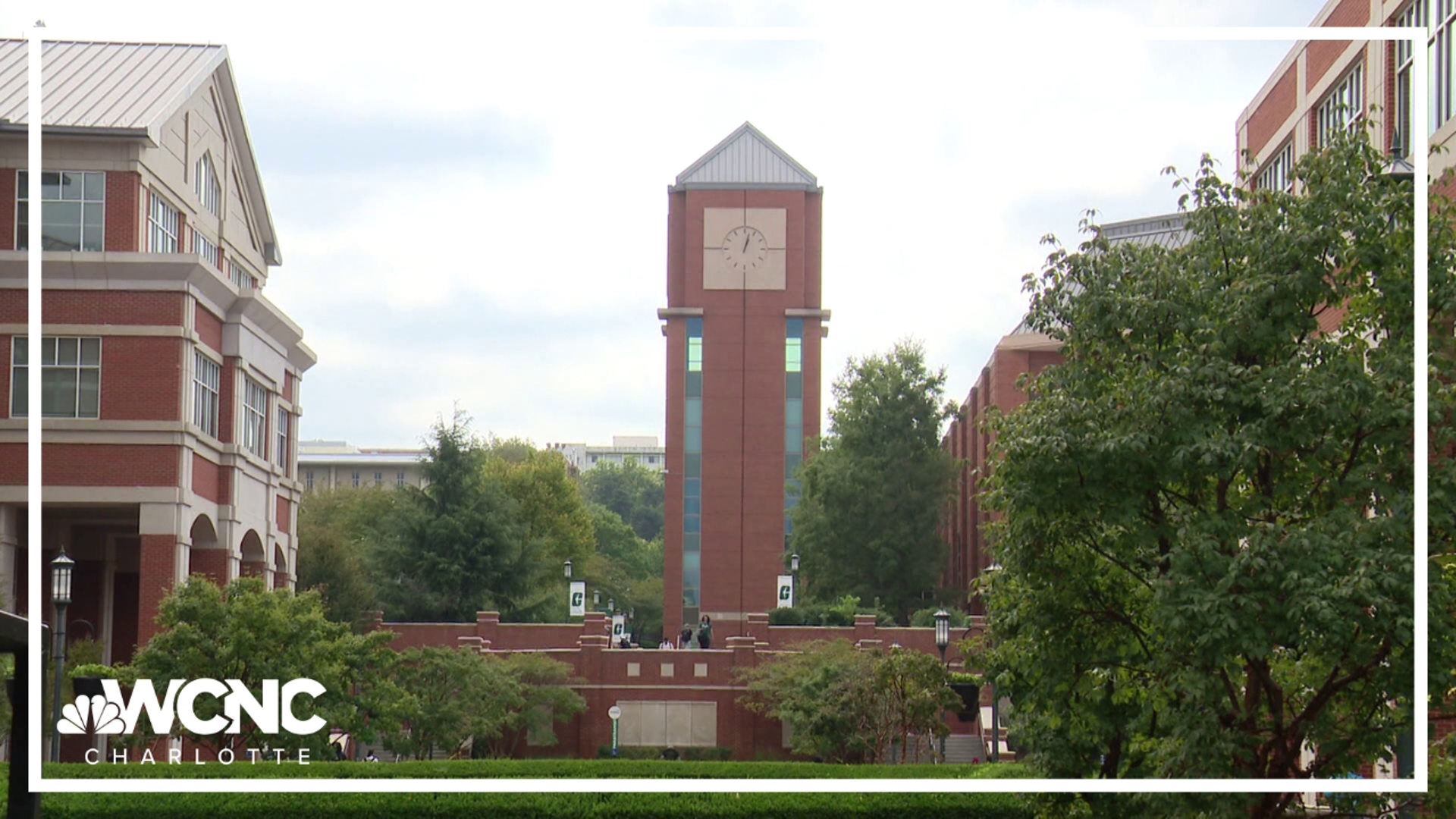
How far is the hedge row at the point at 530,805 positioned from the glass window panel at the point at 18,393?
15775mm

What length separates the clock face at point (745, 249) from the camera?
79.6 m

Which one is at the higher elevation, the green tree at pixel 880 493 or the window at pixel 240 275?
the window at pixel 240 275

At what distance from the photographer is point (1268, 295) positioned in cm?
1491

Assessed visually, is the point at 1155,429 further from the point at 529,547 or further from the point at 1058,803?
the point at 529,547

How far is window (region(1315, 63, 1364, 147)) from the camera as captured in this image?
28078 millimetres

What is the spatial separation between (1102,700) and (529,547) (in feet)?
187

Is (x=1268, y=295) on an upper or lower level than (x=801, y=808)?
upper

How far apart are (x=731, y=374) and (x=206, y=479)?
40660 mm

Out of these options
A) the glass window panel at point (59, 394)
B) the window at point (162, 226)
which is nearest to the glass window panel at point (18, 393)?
the glass window panel at point (59, 394)

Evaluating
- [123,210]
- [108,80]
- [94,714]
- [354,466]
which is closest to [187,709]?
[94,714]

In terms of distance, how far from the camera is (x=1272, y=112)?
34781 millimetres

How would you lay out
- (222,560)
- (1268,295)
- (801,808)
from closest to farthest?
(1268,295) < (801,808) < (222,560)

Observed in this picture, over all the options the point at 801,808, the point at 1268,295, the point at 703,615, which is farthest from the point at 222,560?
the point at 703,615

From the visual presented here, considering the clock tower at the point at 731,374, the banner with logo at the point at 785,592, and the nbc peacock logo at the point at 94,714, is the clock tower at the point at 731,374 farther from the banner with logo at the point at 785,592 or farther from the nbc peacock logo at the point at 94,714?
the nbc peacock logo at the point at 94,714
